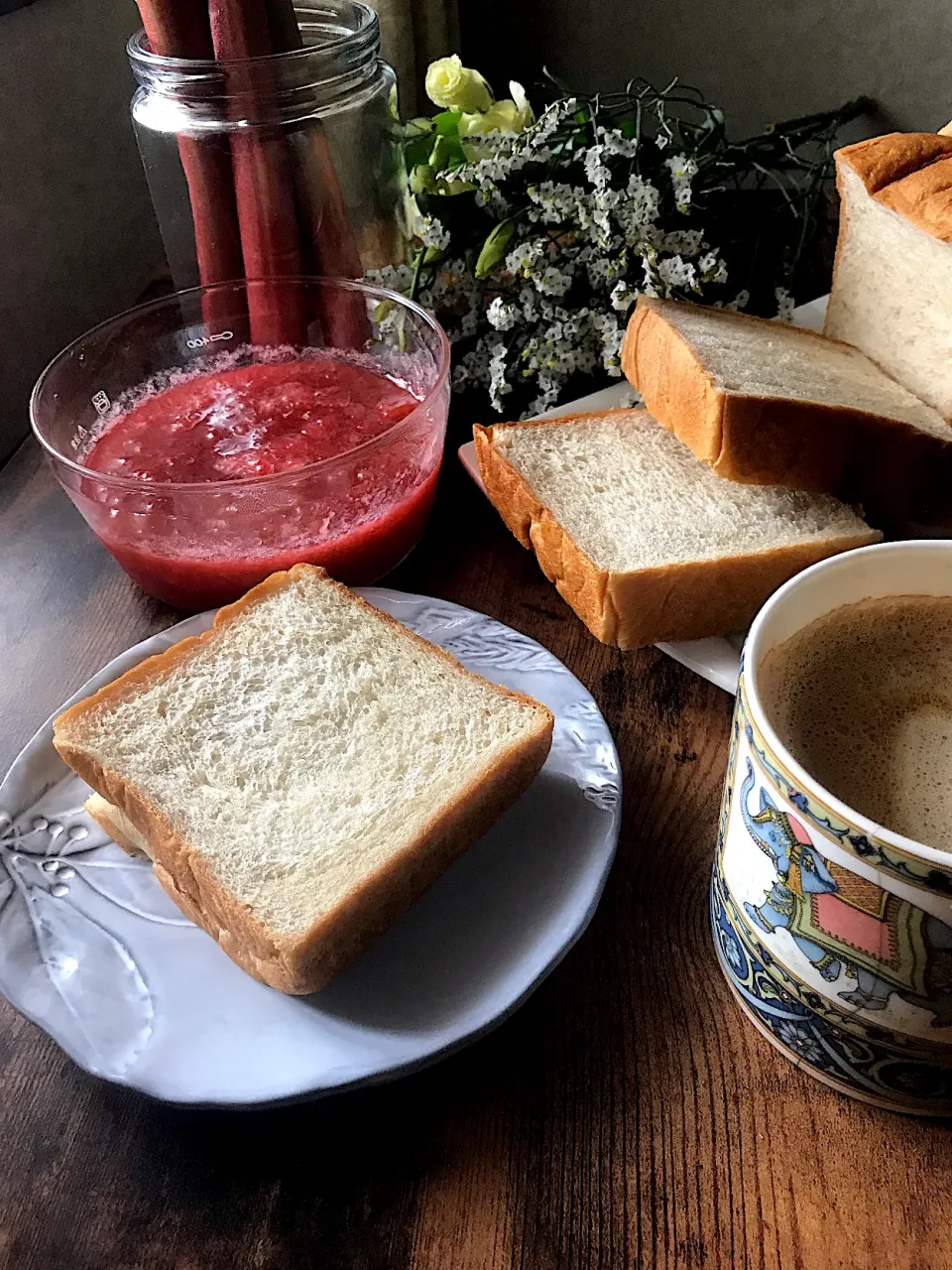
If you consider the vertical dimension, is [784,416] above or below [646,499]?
above

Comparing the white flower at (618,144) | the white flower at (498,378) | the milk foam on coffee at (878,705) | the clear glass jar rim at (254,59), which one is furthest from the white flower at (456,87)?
the milk foam on coffee at (878,705)

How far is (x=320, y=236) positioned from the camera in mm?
1486

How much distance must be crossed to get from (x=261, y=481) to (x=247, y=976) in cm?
55

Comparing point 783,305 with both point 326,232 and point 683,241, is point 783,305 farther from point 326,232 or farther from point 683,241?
point 326,232

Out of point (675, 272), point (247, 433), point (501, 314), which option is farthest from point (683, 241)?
point (247, 433)

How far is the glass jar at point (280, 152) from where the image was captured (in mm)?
1329

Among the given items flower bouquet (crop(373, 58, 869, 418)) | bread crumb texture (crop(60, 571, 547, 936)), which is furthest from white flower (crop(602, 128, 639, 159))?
bread crumb texture (crop(60, 571, 547, 936))

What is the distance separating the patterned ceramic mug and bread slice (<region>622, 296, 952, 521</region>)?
1.42ft

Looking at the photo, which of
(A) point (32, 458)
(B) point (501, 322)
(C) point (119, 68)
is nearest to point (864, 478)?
(B) point (501, 322)

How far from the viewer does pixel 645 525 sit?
48.0 inches

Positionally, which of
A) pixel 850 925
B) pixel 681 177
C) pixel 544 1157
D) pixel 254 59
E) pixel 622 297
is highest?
pixel 254 59

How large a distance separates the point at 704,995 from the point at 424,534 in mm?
755

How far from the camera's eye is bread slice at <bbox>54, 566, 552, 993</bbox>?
2.81ft

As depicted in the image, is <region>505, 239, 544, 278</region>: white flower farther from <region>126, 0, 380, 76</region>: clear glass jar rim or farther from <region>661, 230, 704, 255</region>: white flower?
<region>126, 0, 380, 76</region>: clear glass jar rim
